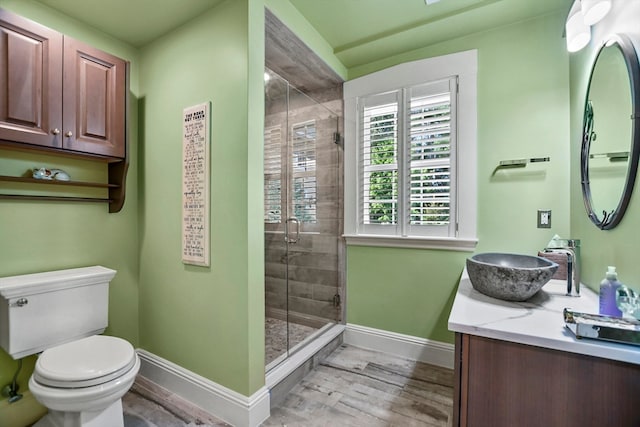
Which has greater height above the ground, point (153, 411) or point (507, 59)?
point (507, 59)

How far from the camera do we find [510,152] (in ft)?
6.32

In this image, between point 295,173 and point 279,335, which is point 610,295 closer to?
point 279,335

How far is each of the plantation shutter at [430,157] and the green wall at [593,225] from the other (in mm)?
680

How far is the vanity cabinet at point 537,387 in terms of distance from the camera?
0.81 metres

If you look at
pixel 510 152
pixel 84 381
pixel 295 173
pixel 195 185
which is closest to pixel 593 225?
pixel 510 152

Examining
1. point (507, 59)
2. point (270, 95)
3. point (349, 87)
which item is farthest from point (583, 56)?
point (270, 95)

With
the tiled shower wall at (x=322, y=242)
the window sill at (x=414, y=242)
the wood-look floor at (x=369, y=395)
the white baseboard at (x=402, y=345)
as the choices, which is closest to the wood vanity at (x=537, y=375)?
the wood-look floor at (x=369, y=395)

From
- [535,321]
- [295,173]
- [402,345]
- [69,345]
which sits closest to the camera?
[535,321]

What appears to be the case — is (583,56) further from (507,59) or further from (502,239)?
(502,239)

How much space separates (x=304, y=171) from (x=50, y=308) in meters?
1.90

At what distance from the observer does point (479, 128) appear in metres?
2.01

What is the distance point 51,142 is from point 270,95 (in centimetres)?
133

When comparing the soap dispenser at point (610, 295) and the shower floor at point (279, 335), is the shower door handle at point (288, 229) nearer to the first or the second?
the shower floor at point (279, 335)

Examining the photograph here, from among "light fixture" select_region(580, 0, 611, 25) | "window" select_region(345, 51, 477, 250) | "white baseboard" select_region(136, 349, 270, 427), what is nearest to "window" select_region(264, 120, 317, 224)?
"window" select_region(345, 51, 477, 250)
